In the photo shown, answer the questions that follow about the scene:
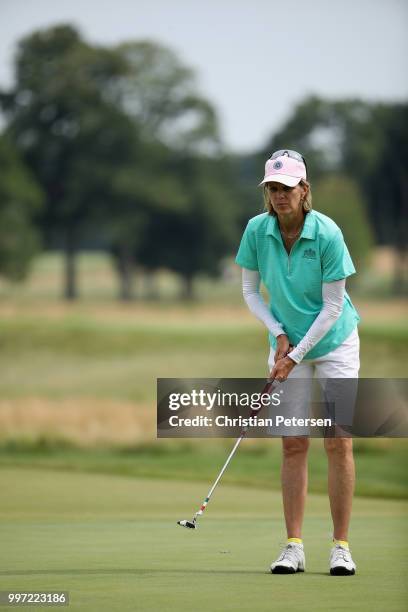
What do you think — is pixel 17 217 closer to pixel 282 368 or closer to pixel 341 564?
pixel 282 368

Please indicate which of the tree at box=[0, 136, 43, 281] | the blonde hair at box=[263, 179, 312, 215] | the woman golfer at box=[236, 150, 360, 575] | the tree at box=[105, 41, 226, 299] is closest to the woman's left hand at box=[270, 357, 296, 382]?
the woman golfer at box=[236, 150, 360, 575]

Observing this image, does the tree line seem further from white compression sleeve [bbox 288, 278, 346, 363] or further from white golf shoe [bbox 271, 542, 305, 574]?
white golf shoe [bbox 271, 542, 305, 574]

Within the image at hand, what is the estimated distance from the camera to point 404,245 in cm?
1962

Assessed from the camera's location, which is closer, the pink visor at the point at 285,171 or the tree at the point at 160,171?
the pink visor at the point at 285,171

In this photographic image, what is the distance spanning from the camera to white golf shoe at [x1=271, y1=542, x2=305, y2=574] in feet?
12.9

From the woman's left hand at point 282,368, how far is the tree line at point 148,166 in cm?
1436

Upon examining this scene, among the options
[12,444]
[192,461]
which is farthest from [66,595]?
[12,444]

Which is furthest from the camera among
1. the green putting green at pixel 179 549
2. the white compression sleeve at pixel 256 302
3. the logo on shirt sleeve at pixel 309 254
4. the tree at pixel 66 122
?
the tree at pixel 66 122

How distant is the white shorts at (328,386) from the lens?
4.12m

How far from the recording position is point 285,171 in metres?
3.97

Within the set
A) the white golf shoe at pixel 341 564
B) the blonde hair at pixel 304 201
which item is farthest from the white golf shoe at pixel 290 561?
the blonde hair at pixel 304 201

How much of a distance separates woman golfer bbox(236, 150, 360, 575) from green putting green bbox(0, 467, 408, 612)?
21cm

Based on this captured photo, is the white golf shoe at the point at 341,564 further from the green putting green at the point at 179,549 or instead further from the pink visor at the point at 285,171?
the pink visor at the point at 285,171

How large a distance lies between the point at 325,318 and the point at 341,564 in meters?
0.75
